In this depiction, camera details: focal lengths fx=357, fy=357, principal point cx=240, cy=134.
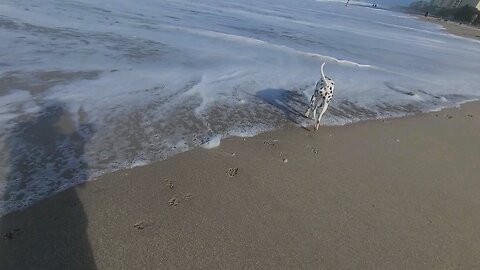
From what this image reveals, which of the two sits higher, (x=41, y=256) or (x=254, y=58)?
(x=41, y=256)

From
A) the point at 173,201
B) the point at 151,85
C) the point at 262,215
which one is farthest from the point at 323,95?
the point at 173,201

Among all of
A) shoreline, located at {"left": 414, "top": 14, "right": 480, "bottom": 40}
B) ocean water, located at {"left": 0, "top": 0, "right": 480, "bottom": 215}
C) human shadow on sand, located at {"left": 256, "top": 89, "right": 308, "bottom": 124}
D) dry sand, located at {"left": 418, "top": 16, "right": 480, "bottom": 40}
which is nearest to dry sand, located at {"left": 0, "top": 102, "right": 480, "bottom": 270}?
ocean water, located at {"left": 0, "top": 0, "right": 480, "bottom": 215}

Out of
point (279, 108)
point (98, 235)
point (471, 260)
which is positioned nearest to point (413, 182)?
point (471, 260)

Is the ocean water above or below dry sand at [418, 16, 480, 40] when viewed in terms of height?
above

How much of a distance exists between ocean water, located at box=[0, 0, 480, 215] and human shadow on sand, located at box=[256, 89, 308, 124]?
48 millimetres

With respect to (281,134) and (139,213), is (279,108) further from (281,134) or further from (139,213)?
(139,213)

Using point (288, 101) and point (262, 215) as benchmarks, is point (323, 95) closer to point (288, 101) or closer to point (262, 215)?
point (288, 101)

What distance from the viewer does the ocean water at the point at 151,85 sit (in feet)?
16.8

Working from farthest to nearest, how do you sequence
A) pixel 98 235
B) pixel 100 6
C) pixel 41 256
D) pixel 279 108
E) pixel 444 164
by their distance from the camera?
pixel 100 6, pixel 279 108, pixel 444 164, pixel 98 235, pixel 41 256

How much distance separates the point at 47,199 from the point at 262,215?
8.05 feet

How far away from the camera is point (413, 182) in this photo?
5.39m

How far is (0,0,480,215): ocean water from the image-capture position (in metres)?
5.12

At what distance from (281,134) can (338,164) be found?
129 cm

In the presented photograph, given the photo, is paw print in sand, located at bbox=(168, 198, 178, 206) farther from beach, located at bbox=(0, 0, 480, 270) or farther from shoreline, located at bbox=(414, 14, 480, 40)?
shoreline, located at bbox=(414, 14, 480, 40)
